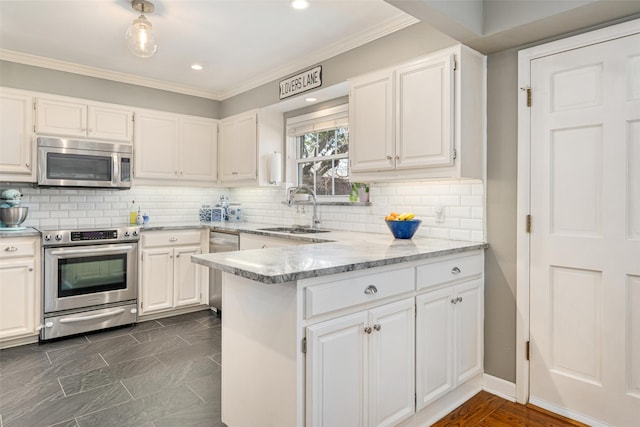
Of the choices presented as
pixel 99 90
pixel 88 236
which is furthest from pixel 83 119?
pixel 88 236

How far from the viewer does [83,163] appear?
3.69 meters

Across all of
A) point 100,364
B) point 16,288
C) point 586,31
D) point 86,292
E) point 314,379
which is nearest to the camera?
point 314,379

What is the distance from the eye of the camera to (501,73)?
2.45 meters

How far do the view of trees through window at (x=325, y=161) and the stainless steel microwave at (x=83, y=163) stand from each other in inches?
71.4

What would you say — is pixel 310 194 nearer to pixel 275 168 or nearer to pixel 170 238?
pixel 275 168

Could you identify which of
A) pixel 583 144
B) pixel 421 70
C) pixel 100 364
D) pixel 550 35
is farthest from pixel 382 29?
pixel 100 364

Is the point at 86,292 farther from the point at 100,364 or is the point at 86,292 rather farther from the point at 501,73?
the point at 501,73

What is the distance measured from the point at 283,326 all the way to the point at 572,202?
5.77 feet

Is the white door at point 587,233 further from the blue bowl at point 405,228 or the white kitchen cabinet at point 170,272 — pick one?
the white kitchen cabinet at point 170,272

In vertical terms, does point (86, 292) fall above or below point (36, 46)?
below

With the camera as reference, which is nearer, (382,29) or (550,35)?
(550,35)

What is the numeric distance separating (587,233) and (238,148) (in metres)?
3.43

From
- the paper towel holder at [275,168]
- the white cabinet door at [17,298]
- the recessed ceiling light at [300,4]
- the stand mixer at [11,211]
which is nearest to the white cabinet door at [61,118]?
the stand mixer at [11,211]

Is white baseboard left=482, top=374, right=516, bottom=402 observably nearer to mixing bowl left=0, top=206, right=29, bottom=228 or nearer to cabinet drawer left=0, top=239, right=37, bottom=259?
cabinet drawer left=0, top=239, right=37, bottom=259
